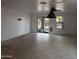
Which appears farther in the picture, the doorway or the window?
the doorway

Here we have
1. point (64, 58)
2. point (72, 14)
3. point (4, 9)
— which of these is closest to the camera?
point (64, 58)

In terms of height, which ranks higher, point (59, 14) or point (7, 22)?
point (59, 14)

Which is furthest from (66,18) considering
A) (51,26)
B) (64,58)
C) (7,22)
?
(64,58)

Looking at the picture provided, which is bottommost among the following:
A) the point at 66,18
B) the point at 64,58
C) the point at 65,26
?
the point at 64,58

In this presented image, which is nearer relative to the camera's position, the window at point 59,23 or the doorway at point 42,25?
the window at point 59,23

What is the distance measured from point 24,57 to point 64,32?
10.9 meters

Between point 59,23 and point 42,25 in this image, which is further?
point 42,25

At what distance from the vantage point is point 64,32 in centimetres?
1513

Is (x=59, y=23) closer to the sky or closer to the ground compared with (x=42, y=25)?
closer to the sky

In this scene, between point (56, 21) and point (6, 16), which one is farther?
point (56, 21)

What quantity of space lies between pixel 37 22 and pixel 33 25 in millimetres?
637

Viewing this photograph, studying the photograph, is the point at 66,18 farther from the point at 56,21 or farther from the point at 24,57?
the point at 24,57

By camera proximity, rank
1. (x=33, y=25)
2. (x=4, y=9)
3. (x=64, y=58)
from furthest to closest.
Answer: (x=33, y=25)
(x=4, y=9)
(x=64, y=58)

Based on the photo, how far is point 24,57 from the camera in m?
4.78
